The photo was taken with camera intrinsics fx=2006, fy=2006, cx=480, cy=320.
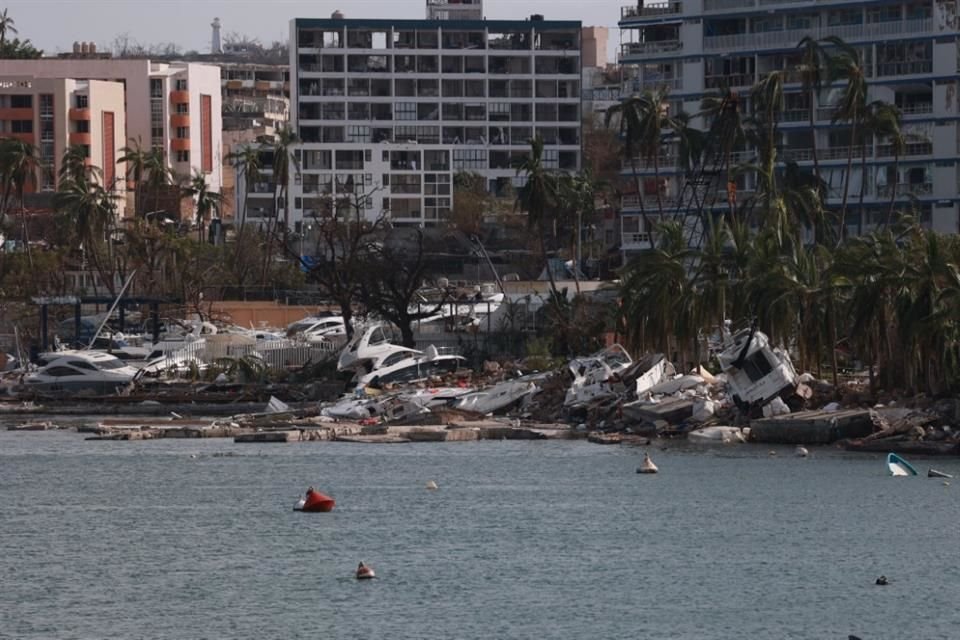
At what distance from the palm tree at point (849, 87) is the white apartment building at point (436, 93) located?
6076 centimetres

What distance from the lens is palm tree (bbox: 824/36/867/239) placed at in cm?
9644

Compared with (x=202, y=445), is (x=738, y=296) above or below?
above

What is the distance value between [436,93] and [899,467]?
366 ft

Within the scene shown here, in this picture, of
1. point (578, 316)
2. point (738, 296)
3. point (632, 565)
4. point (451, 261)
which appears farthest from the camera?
point (451, 261)

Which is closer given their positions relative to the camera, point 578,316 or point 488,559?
point 488,559

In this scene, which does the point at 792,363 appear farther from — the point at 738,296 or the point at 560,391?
the point at 560,391

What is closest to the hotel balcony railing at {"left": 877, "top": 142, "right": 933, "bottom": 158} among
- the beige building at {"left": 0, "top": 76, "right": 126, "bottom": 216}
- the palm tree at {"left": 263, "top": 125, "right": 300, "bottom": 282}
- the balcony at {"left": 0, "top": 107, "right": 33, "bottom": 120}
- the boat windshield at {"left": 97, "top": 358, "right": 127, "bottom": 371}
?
the palm tree at {"left": 263, "top": 125, "right": 300, "bottom": 282}

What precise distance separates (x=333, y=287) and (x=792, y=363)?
1007 inches

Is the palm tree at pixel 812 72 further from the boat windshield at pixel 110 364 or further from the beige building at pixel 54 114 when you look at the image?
the beige building at pixel 54 114

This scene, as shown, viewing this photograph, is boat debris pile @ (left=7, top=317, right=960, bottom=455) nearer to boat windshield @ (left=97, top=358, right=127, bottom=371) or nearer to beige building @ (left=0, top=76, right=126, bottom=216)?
boat windshield @ (left=97, top=358, right=127, bottom=371)

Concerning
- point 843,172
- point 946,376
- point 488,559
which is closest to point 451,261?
point 843,172

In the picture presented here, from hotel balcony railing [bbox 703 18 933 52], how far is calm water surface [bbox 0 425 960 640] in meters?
49.6

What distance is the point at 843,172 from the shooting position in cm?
10850

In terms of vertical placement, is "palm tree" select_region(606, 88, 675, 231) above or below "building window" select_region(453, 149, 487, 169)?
above
